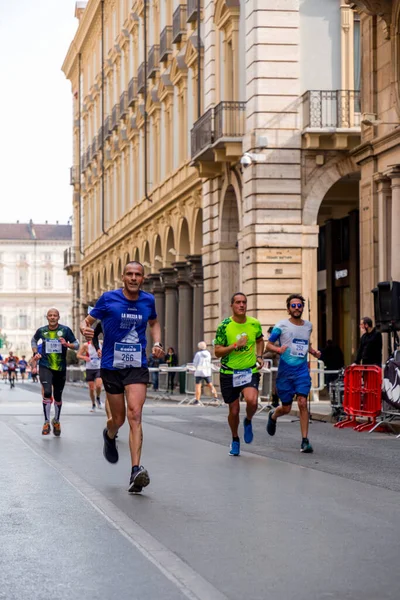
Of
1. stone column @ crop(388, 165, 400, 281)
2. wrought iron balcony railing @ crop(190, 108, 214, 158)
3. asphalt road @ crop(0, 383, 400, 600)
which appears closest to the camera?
asphalt road @ crop(0, 383, 400, 600)

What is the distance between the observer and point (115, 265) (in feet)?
202

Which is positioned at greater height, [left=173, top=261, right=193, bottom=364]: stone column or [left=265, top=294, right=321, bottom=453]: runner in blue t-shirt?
[left=173, top=261, right=193, bottom=364]: stone column

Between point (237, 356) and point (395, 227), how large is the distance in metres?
11.3

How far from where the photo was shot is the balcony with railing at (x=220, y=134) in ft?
111

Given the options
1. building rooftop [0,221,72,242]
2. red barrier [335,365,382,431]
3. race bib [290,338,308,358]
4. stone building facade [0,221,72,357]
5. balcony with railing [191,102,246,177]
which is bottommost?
red barrier [335,365,382,431]

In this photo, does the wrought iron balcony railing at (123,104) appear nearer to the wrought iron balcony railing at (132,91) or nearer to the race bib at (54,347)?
the wrought iron balcony railing at (132,91)

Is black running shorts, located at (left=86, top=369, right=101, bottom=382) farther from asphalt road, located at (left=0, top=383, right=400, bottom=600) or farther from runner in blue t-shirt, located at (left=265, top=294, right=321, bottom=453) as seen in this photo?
runner in blue t-shirt, located at (left=265, top=294, right=321, bottom=453)

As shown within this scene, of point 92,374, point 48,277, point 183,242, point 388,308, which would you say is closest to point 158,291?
point 183,242

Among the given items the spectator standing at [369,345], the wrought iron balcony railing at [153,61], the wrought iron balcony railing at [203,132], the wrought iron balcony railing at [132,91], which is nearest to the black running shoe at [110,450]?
the spectator standing at [369,345]

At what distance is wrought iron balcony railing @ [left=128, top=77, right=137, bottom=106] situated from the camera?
178 feet

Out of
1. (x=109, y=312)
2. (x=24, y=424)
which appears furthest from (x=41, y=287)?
(x=109, y=312)

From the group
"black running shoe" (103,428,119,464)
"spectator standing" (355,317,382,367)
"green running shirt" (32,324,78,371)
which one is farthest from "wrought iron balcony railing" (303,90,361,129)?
"black running shoe" (103,428,119,464)

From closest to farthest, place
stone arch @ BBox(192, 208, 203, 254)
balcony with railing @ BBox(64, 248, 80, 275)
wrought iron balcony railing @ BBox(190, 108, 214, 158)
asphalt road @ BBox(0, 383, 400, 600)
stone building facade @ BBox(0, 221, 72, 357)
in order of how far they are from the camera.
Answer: asphalt road @ BBox(0, 383, 400, 600) → wrought iron balcony railing @ BBox(190, 108, 214, 158) → stone arch @ BBox(192, 208, 203, 254) → balcony with railing @ BBox(64, 248, 80, 275) → stone building facade @ BBox(0, 221, 72, 357)

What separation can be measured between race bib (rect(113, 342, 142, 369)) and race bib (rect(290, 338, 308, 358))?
4.56m
